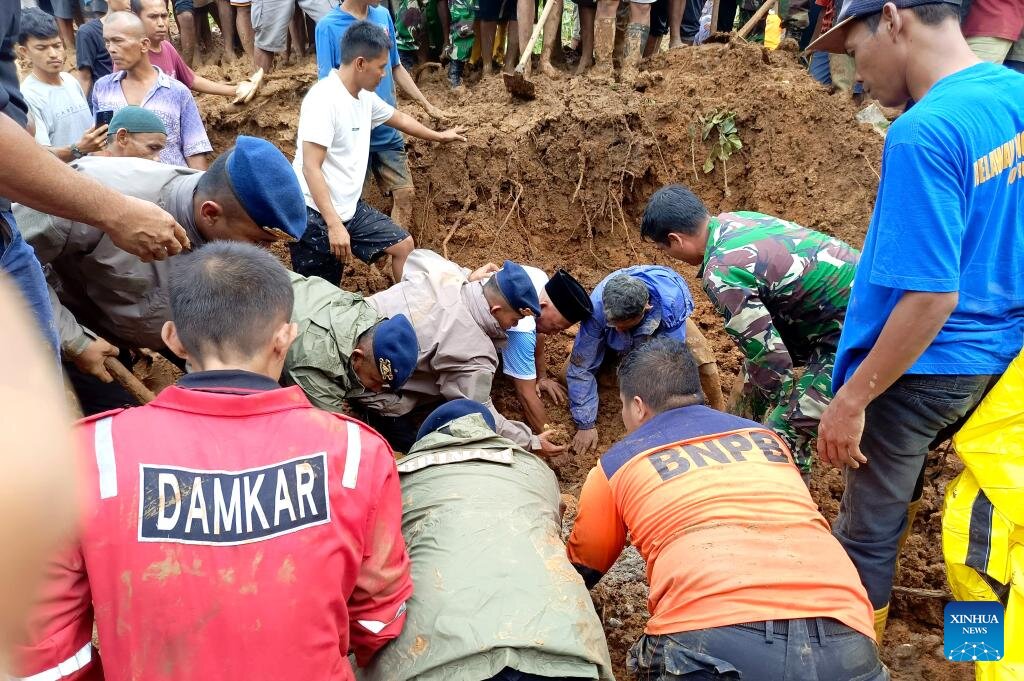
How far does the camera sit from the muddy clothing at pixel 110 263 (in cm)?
269

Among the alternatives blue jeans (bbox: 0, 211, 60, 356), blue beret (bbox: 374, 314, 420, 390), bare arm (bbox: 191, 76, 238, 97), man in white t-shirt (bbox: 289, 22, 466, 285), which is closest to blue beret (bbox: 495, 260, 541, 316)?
blue beret (bbox: 374, 314, 420, 390)

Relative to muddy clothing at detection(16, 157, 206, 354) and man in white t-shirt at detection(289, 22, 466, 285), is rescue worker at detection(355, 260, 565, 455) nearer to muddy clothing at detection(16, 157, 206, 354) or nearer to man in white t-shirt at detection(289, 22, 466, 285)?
man in white t-shirt at detection(289, 22, 466, 285)

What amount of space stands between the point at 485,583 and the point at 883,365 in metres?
1.19

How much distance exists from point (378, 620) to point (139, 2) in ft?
14.6

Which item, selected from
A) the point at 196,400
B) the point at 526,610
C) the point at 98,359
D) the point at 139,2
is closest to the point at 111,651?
the point at 196,400

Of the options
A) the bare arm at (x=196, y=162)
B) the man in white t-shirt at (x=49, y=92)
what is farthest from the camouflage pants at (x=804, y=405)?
the man in white t-shirt at (x=49, y=92)

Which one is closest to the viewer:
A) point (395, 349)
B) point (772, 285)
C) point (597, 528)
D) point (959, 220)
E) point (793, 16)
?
point (959, 220)

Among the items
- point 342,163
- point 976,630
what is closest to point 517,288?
point 342,163

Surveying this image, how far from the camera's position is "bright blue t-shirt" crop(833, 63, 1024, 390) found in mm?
1938

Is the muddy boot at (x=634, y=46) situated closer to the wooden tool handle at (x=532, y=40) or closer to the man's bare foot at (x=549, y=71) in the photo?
the man's bare foot at (x=549, y=71)

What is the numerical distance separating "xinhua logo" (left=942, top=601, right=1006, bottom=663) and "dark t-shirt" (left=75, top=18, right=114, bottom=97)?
5399 mm

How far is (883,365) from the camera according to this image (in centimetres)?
208

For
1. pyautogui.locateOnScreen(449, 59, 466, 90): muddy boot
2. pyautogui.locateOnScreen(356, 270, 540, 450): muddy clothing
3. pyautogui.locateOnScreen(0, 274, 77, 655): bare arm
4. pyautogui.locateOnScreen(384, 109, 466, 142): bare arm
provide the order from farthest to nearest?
pyautogui.locateOnScreen(449, 59, 466, 90): muddy boot
pyautogui.locateOnScreen(384, 109, 466, 142): bare arm
pyautogui.locateOnScreen(356, 270, 540, 450): muddy clothing
pyautogui.locateOnScreen(0, 274, 77, 655): bare arm

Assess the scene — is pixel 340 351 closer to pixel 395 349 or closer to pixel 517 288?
pixel 395 349
